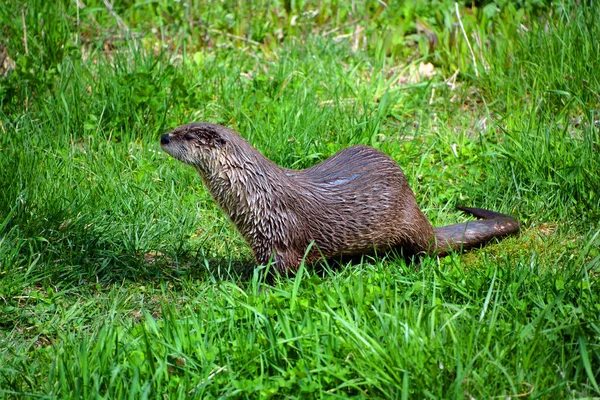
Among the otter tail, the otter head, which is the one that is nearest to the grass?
the otter tail

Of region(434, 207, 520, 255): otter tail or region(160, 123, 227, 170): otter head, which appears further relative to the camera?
region(434, 207, 520, 255): otter tail

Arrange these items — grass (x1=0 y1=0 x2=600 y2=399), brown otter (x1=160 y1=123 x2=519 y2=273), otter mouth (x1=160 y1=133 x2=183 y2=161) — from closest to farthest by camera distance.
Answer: grass (x1=0 y1=0 x2=600 y2=399) → brown otter (x1=160 y1=123 x2=519 y2=273) → otter mouth (x1=160 y1=133 x2=183 y2=161)

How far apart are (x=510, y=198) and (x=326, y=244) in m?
1.20

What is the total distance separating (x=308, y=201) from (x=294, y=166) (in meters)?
0.93

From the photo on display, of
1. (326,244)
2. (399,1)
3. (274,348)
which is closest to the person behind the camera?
(274,348)

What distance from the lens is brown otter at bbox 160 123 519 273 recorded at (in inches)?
134

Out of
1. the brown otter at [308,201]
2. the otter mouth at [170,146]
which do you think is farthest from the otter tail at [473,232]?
the otter mouth at [170,146]

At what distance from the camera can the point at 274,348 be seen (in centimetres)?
257

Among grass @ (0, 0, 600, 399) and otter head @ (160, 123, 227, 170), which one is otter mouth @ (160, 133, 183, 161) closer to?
otter head @ (160, 123, 227, 170)

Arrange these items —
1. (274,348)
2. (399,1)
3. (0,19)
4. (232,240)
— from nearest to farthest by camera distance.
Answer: (274,348) < (232,240) < (0,19) < (399,1)

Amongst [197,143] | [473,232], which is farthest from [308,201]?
[473,232]

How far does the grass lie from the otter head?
53cm

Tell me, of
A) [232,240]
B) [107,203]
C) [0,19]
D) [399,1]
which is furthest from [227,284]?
[399,1]

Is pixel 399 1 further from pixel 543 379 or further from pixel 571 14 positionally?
pixel 543 379
